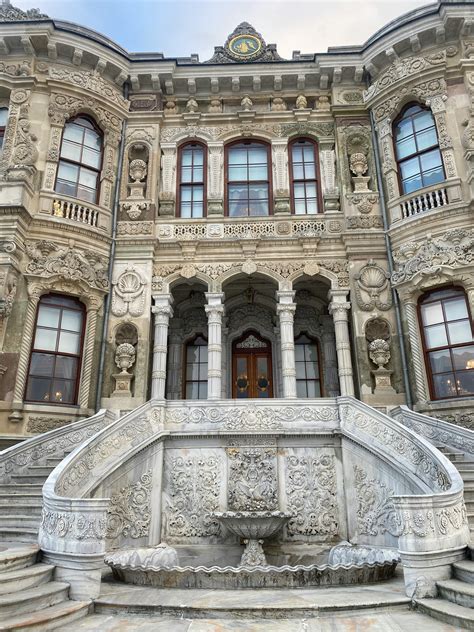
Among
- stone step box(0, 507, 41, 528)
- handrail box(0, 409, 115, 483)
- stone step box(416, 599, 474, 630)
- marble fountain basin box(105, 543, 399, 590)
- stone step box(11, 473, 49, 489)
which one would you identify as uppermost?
handrail box(0, 409, 115, 483)

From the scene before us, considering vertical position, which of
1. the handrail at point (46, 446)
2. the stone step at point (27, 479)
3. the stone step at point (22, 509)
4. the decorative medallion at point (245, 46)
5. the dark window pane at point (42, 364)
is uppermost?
the decorative medallion at point (245, 46)

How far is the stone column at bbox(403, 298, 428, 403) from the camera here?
10.9m

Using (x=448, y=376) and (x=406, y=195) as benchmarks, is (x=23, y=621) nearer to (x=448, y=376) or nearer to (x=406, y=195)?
(x=448, y=376)

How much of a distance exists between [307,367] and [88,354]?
6347 mm

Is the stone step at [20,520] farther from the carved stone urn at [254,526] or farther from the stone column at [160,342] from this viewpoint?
the stone column at [160,342]

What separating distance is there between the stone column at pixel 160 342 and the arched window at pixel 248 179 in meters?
3.47

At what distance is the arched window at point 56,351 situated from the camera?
36.2 ft

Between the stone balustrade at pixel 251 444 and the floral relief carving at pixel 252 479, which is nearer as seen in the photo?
the stone balustrade at pixel 251 444

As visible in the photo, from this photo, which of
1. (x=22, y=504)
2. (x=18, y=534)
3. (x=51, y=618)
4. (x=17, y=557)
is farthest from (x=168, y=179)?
(x=51, y=618)

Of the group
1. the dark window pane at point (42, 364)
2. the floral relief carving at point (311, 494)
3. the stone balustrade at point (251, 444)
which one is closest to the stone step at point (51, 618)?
the stone balustrade at point (251, 444)

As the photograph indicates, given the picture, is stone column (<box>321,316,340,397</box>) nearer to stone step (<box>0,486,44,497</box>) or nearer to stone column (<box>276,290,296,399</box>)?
stone column (<box>276,290,296,399</box>)

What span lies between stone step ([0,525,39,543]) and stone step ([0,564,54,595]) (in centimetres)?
140

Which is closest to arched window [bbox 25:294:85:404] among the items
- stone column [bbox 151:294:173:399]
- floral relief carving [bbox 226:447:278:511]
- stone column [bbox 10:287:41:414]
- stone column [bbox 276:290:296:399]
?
stone column [bbox 10:287:41:414]

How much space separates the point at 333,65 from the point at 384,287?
24.4ft
